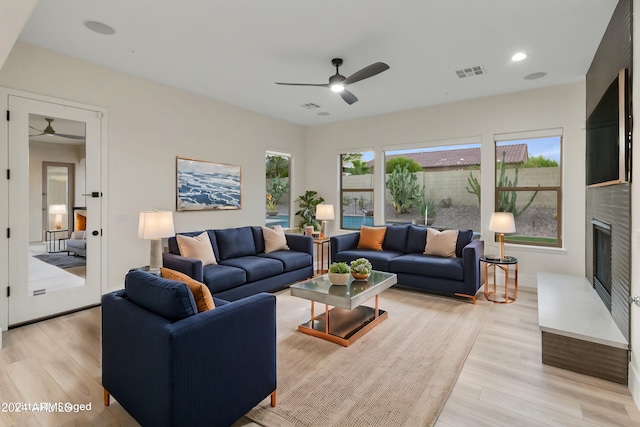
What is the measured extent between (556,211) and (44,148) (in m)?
6.71

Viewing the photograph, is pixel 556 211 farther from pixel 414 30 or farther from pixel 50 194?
pixel 50 194

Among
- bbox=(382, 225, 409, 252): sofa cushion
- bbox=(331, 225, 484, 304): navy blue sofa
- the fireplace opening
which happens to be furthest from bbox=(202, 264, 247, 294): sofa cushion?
the fireplace opening

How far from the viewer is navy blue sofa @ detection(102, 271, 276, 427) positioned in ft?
5.18

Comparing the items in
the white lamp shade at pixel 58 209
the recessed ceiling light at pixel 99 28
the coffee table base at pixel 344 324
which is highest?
the recessed ceiling light at pixel 99 28

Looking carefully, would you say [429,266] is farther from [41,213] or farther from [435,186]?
[41,213]

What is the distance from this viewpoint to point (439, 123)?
563cm

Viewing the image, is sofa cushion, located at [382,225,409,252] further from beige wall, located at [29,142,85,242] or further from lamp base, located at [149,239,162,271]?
beige wall, located at [29,142,85,242]

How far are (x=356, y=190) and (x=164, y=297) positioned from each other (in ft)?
17.5

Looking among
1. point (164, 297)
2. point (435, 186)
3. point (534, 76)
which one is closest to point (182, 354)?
point (164, 297)

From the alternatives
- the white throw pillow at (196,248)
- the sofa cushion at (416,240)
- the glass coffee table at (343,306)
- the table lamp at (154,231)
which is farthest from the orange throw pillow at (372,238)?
the table lamp at (154,231)

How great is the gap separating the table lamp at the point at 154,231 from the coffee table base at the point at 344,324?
5.71ft

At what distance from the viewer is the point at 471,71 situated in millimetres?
4160

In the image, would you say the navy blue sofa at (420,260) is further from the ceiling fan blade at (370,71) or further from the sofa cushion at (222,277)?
the ceiling fan blade at (370,71)

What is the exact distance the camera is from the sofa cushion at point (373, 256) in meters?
4.77
